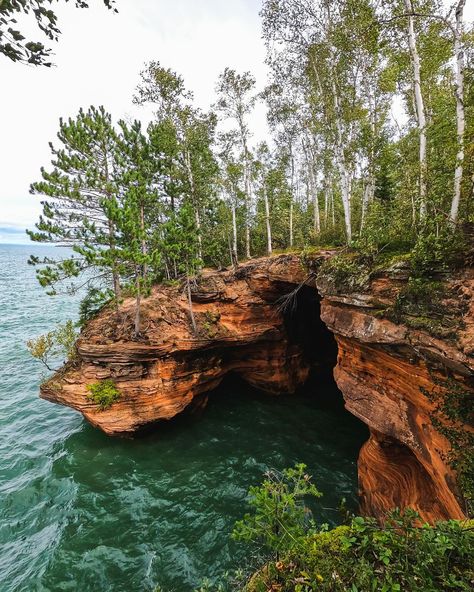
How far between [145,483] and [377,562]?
9926 mm

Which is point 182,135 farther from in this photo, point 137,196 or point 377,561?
point 377,561

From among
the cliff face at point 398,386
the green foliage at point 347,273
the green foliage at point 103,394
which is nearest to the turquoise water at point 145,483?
the green foliage at point 103,394

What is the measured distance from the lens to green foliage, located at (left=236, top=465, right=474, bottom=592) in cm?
263

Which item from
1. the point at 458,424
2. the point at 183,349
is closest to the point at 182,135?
the point at 183,349

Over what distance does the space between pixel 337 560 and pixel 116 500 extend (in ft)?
31.4

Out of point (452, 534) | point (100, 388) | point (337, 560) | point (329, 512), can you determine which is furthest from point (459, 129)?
point (100, 388)

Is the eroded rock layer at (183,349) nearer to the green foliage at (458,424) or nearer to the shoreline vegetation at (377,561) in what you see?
the green foliage at (458,424)

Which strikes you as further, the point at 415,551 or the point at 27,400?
the point at 27,400

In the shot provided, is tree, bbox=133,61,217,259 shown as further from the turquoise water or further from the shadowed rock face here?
the turquoise water

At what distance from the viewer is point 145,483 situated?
34.6 feet

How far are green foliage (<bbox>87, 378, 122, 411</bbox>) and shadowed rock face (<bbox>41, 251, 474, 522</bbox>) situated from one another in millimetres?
240

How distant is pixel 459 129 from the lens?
7.43m

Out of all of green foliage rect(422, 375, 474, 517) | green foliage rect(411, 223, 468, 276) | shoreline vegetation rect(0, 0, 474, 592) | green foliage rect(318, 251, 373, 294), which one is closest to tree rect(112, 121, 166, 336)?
shoreline vegetation rect(0, 0, 474, 592)

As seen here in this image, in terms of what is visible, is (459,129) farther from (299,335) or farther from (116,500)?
(116,500)
